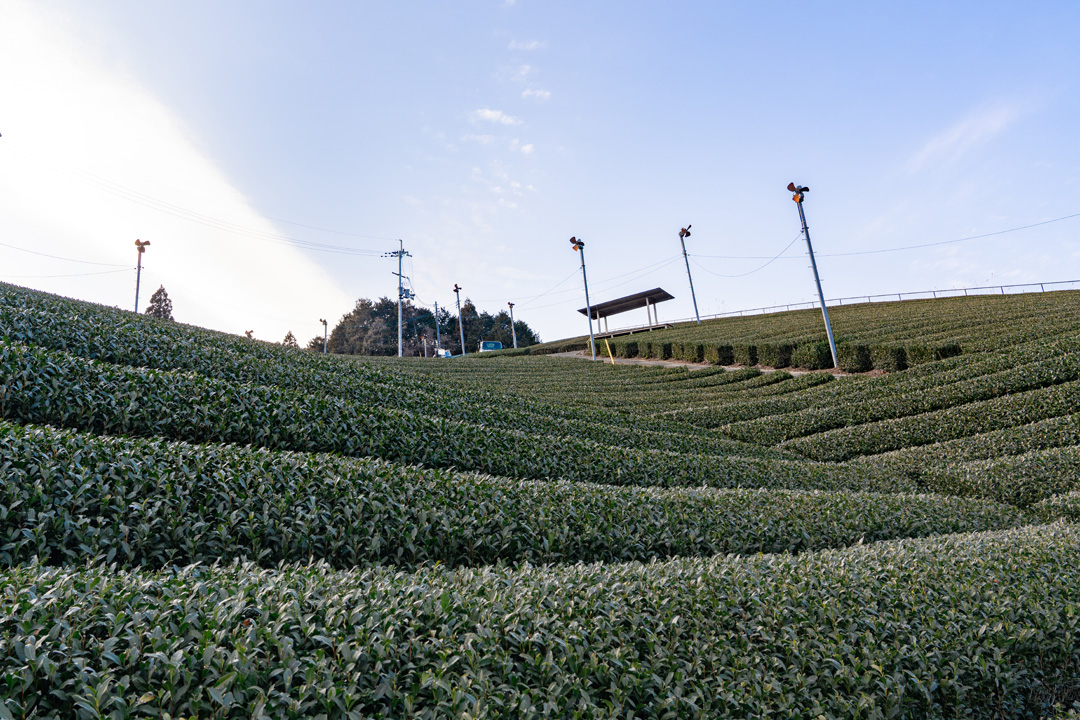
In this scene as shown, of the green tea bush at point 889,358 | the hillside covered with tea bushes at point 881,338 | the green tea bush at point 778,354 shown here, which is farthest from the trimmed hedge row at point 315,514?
the green tea bush at point 778,354

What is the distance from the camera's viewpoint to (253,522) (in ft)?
16.7

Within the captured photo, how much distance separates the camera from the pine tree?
228 feet

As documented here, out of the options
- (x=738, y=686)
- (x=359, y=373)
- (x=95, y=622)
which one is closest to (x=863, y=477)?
(x=738, y=686)

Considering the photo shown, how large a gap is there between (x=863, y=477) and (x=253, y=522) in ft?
39.9

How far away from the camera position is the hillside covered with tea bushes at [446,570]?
295 cm

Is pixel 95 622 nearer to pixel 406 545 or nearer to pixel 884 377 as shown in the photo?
pixel 406 545

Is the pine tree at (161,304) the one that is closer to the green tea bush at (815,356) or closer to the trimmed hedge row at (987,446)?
the green tea bush at (815,356)

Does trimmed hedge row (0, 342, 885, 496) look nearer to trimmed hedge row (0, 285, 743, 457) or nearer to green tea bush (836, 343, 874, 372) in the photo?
trimmed hedge row (0, 285, 743, 457)

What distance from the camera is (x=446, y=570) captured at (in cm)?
474

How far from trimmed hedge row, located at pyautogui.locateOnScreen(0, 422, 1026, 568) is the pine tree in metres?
76.3

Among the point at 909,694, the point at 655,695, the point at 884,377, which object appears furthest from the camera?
the point at 884,377

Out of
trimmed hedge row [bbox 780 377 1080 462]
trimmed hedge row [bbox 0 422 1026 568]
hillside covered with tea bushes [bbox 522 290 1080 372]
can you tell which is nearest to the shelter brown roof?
hillside covered with tea bushes [bbox 522 290 1080 372]

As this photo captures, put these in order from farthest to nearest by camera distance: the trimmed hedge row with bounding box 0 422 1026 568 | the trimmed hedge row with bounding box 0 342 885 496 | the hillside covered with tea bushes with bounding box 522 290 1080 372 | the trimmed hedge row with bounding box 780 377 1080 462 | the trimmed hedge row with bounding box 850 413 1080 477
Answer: the hillside covered with tea bushes with bounding box 522 290 1080 372 < the trimmed hedge row with bounding box 780 377 1080 462 < the trimmed hedge row with bounding box 850 413 1080 477 < the trimmed hedge row with bounding box 0 342 885 496 < the trimmed hedge row with bounding box 0 422 1026 568

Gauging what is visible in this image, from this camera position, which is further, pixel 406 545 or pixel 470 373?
pixel 470 373
